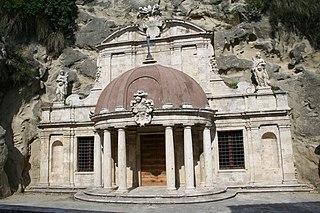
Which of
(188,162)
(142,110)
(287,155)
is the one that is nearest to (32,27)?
(142,110)

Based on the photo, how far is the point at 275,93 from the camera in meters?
16.3

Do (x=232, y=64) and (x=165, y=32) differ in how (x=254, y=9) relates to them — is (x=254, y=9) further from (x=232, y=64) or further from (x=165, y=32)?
(x=165, y=32)

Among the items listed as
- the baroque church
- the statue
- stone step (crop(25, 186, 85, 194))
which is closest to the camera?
the baroque church

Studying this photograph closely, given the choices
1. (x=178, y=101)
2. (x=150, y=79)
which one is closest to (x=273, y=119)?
(x=178, y=101)

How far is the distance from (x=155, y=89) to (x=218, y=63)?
288 inches

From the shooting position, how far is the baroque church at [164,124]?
1420 cm

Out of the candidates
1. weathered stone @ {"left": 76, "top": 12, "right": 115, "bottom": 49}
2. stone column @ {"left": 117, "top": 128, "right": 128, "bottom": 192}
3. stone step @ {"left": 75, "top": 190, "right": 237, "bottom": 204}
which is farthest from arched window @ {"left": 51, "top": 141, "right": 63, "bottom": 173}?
weathered stone @ {"left": 76, "top": 12, "right": 115, "bottom": 49}

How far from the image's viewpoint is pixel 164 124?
13820 mm

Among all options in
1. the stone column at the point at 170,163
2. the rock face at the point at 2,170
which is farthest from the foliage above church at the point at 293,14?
the rock face at the point at 2,170

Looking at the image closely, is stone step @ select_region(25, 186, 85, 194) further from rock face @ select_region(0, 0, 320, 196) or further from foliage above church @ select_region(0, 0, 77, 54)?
foliage above church @ select_region(0, 0, 77, 54)

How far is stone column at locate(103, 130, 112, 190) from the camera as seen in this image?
14.6 meters

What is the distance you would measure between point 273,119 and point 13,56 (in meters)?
15.9

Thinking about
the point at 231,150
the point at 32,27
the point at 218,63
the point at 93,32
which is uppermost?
the point at 32,27

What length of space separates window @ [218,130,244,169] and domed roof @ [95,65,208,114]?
265 centimetres
